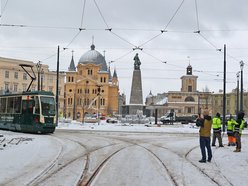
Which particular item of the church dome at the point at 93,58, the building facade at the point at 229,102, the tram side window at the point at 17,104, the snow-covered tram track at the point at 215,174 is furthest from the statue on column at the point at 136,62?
the snow-covered tram track at the point at 215,174

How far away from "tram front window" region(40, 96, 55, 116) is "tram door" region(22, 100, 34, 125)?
2.56ft

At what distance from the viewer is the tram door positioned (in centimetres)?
2909

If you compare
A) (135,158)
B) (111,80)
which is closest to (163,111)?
(111,80)

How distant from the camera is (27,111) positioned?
29266 mm

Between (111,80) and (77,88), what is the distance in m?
15.3

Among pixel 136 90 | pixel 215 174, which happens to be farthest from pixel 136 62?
pixel 215 174

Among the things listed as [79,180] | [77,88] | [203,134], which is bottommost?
[79,180]

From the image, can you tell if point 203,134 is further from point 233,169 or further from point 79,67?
point 79,67

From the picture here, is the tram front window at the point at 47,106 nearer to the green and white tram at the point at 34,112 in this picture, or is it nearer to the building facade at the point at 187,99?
the green and white tram at the point at 34,112

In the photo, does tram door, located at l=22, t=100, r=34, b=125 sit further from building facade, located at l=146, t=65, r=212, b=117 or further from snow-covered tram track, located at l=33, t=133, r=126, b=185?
building facade, located at l=146, t=65, r=212, b=117

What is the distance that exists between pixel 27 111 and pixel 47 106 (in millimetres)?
1468

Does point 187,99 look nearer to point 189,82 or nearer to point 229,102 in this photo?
point 189,82

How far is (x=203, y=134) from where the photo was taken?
13.9 metres

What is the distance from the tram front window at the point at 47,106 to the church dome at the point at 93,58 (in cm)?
9985
